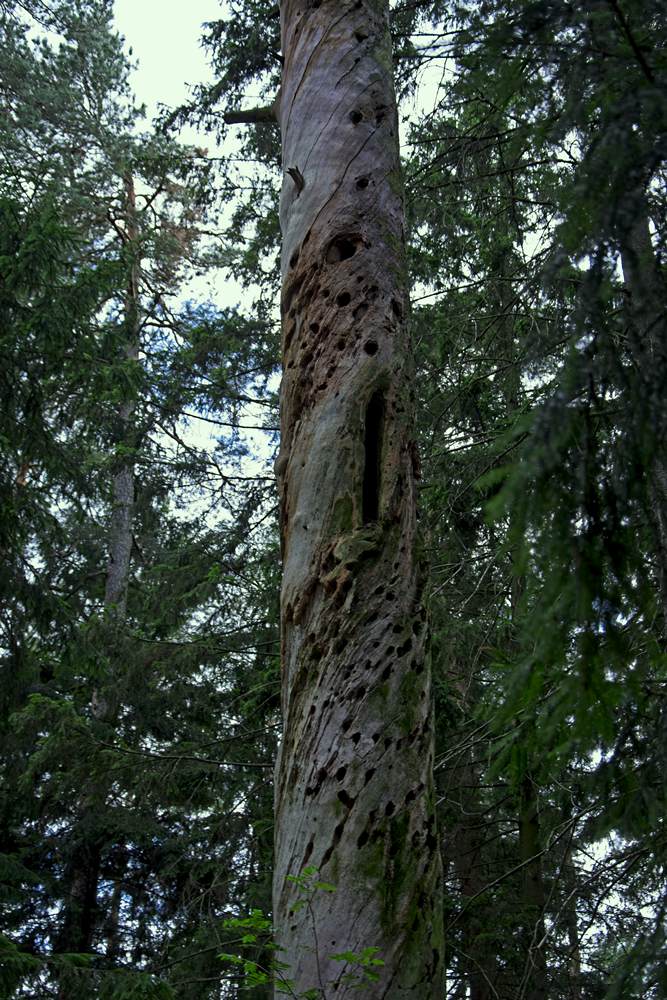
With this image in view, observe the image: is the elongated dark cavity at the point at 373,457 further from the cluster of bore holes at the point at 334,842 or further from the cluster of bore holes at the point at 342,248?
the cluster of bore holes at the point at 334,842

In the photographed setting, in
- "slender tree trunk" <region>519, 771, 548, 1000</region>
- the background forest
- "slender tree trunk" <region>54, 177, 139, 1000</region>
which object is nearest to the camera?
the background forest

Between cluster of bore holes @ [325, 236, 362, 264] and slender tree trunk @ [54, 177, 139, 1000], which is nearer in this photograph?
cluster of bore holes @ [325, 236, 362, 264]

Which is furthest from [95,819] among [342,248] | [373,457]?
[342,248]

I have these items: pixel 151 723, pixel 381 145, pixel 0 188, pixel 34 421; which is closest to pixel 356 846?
pixel 381 145

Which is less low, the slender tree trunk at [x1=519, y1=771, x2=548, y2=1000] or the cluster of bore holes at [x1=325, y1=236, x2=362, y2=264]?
the cluster of bore holes at [x1=325, y1=236, x2=362, y2=264]

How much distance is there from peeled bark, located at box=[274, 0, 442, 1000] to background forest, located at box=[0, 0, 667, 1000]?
36 centimetres

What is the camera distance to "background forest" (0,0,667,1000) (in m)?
2.36

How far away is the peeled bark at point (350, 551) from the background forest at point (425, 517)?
36 cm

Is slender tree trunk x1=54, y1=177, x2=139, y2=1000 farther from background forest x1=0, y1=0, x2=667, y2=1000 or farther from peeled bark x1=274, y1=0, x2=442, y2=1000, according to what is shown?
peeled bark x1=274, y1=0, x2=442, y2=1000

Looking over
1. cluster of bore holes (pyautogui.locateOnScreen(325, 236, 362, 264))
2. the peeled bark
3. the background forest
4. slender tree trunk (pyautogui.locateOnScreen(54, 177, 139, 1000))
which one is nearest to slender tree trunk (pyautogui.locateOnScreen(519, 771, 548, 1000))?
the background forest

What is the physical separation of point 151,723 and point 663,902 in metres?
12.3

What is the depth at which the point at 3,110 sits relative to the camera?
643 inches

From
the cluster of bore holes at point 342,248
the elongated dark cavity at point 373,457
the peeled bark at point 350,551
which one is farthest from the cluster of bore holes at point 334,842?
Result: the cluster of bore holes at point 342,248

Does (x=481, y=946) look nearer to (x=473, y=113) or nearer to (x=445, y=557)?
(x=445, y=557)
